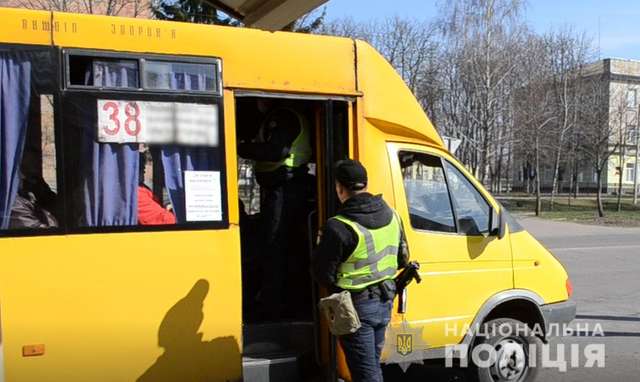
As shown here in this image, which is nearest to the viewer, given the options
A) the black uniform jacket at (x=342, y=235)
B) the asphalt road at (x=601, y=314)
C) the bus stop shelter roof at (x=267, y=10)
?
the black uniform jacket at (x=342, y=235)

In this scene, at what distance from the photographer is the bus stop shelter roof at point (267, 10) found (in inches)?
151

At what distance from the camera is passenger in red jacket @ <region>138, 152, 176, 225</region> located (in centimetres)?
404

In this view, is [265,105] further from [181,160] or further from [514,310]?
[514,310]

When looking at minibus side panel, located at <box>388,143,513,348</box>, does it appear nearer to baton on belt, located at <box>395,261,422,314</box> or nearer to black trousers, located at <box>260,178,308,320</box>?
baton on belt, located at <box>395,261,422,314</box>

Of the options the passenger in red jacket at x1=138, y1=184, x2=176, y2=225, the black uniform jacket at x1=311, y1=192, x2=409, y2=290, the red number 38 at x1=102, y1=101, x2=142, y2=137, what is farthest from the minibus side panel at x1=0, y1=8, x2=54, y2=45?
the black uniform jacket at x1=311, y1=192, x2=409, y2=290

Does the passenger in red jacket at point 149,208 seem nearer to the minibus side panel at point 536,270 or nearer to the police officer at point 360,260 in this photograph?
the police officer at point 360,260

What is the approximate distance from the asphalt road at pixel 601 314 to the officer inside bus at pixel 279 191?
185 centimetres

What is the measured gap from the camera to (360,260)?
12.0 ft

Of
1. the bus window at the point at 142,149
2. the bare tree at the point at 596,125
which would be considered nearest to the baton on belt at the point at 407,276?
the bus window at the point at 142,149

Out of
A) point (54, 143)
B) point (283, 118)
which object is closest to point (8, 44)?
point (54, 143)

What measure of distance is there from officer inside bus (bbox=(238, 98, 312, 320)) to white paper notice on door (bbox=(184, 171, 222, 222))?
2.06ft

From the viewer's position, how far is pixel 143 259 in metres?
3.96

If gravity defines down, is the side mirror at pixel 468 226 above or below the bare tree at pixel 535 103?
below

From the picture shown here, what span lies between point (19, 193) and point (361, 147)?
7.80ft
